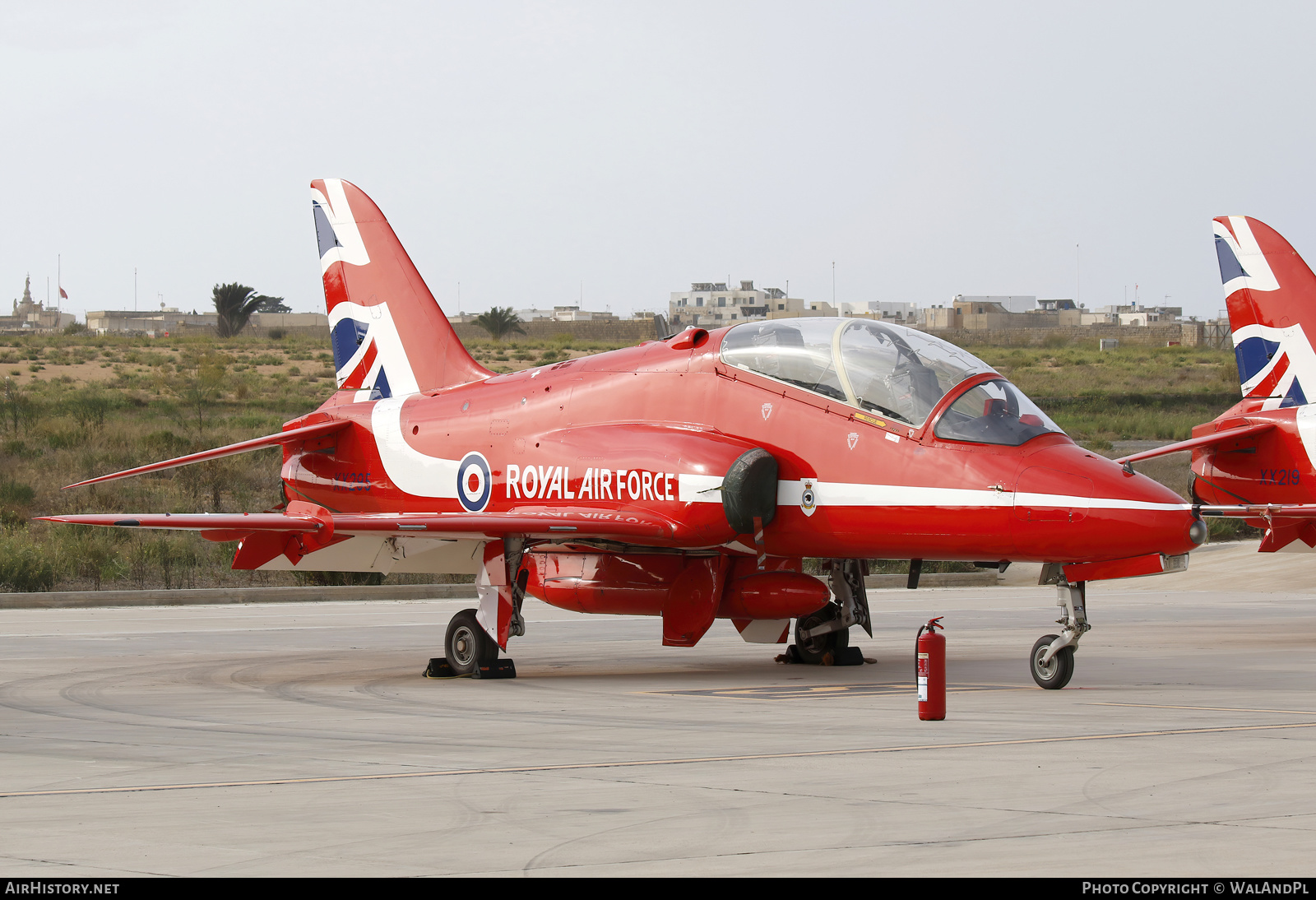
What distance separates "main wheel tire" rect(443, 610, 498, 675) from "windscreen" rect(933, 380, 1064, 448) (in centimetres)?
495

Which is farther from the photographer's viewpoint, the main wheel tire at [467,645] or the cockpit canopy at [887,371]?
the main wheel tire at [467,645]

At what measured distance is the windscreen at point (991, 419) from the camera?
42.4 feet

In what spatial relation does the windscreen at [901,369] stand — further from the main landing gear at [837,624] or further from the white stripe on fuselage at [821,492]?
the main landing gear at [837,624]

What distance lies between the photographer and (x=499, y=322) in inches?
3930

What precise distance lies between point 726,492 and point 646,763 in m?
4.92

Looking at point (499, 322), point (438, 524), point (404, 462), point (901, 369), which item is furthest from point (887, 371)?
point (499, 322)

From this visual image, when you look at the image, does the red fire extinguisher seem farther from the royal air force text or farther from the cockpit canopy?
the royal air force text

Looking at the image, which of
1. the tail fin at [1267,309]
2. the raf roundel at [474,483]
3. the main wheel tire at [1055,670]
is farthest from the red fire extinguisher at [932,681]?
the tail fin at [1267,309]

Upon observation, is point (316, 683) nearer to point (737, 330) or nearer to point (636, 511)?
point (636, 511)

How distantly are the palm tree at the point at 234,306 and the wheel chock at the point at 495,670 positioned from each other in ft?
331

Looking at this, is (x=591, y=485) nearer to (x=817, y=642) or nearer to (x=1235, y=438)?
(x=817, y=642)

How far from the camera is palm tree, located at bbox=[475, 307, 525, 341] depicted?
98.9 meters

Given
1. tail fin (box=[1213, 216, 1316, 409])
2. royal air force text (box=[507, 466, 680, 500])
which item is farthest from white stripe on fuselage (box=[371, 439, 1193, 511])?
tail fin (box=[1213, 216, 1316, 409])
